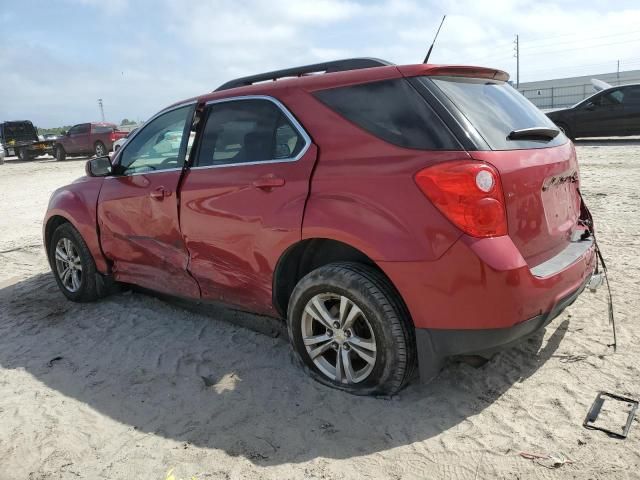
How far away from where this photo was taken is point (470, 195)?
96.4 inches

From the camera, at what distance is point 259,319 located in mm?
4262

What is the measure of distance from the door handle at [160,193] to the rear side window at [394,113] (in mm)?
1414

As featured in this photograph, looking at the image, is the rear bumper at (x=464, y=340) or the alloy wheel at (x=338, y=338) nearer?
the rear bumper at (x=464, y=340)

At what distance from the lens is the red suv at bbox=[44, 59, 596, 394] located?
250 cm

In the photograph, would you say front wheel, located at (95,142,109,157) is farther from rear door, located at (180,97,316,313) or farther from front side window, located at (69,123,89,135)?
rear door, located at (180,97,316,313)

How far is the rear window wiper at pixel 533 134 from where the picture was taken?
2.80 meters

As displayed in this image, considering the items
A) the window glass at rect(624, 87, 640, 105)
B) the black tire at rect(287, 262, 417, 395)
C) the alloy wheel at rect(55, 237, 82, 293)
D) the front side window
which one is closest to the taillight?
the black tire at rect(287, 262, 417, 395)

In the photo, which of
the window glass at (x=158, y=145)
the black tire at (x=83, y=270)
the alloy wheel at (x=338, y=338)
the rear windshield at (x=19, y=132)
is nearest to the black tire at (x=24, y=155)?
the rear windshield at (x=19, y=132)

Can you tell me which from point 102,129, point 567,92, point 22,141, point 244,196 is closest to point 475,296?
point 244,196

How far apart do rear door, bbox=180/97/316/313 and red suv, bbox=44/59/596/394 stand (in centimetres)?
1

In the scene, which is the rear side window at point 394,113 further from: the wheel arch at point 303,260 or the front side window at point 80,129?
the front side window at point 80,129

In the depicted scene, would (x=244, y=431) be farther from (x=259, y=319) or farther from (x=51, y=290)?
(x=51, y=290)

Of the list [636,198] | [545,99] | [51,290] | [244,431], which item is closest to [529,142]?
[244,431]

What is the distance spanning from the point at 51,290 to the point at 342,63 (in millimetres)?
3830
